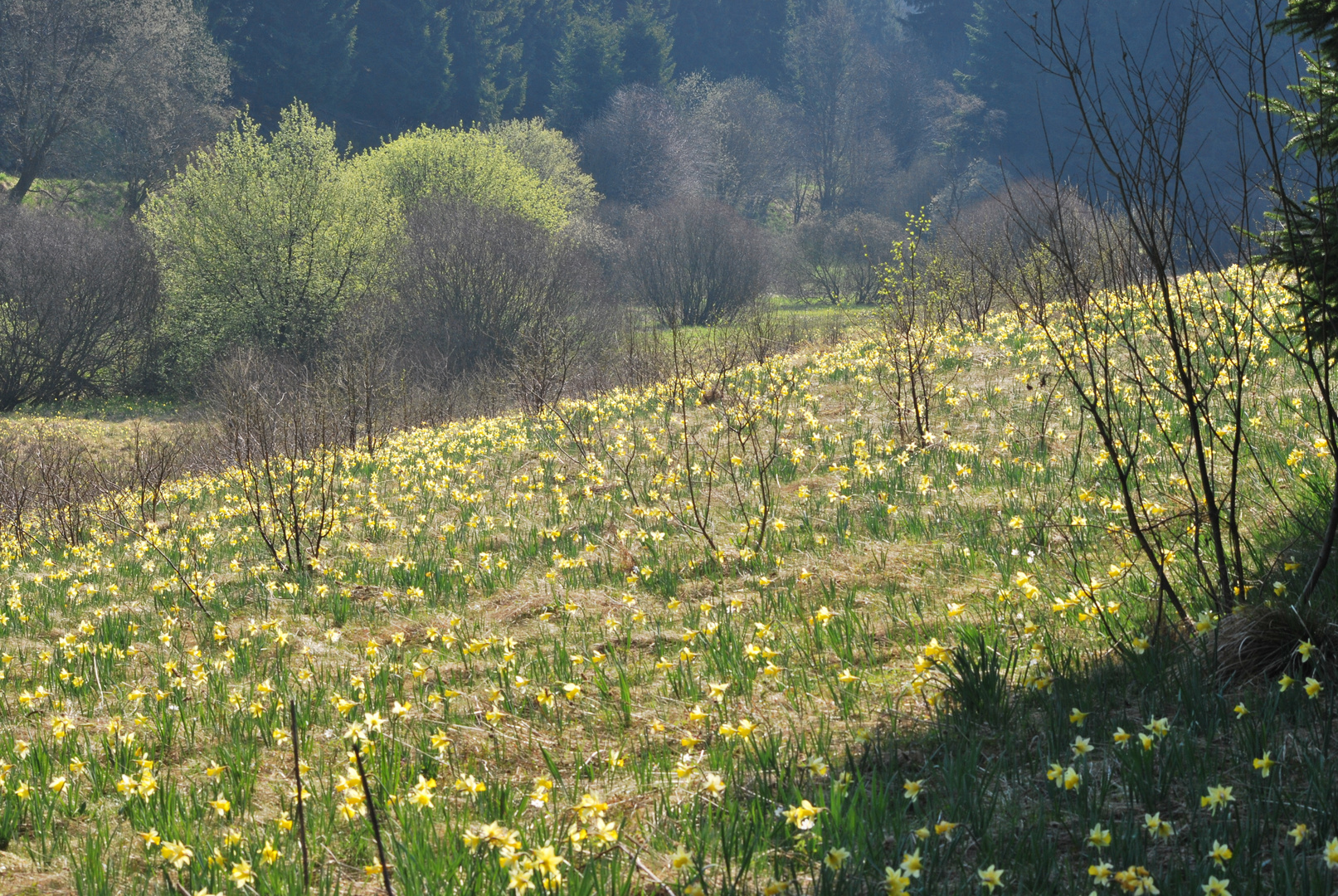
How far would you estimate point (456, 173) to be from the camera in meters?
35.6

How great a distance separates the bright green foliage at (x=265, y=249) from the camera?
92.2 feet

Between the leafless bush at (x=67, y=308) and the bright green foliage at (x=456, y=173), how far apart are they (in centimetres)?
952

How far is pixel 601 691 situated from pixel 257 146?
31.1 meters

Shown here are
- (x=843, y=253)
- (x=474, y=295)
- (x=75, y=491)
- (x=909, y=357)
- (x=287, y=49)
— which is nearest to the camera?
(x=909, y=357)

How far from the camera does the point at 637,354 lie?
2089cm

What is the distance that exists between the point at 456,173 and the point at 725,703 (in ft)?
117

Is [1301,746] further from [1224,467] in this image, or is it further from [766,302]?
[766,302]

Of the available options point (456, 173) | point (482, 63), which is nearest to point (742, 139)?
point (482, 63)

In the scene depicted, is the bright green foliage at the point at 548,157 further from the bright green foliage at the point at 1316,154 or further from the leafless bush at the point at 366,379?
the bright green foliage at the point at 1316,154

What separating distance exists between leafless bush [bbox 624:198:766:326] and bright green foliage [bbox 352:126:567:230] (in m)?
4.76

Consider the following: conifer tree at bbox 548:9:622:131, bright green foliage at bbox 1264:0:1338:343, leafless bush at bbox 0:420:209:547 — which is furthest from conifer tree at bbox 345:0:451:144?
bright green foliage at bbox 1264:0:1338:343

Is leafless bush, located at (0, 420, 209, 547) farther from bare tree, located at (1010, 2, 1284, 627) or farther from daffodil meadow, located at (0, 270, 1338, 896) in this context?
bare tree, located at (1010, 2, 1284, 627)

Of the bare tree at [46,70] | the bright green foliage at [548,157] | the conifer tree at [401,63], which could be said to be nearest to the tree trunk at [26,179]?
the bare tree at [46,70]

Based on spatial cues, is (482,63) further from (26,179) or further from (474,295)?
(474,295)
